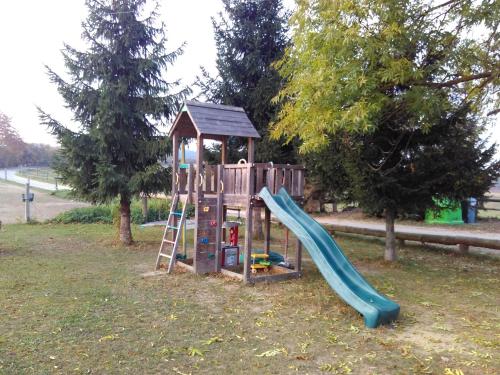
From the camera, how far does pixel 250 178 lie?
7.86 meters

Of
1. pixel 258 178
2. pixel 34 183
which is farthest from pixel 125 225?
pixel 34 183

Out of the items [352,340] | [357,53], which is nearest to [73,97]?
[357,53]

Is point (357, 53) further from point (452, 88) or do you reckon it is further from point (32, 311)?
point (32, 311)

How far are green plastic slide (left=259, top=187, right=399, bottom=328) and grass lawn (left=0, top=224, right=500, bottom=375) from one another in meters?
0.23

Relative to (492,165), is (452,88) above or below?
above

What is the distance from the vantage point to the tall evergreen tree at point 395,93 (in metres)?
6.74

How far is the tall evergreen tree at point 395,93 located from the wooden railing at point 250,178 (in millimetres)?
794

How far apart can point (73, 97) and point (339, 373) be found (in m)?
9.64

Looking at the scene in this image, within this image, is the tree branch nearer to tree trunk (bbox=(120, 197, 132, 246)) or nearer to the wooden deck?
the wooden deck

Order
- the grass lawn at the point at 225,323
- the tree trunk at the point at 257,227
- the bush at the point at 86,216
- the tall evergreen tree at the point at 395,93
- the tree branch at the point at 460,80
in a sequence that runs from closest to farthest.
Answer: the grass lawn at the point at 225,323 < the tall evergreen tree at the point at 395,93 < the tree branch at the point at 460,80 < the tree trunk at the point at 257,227 < the bush at the point at 86,216

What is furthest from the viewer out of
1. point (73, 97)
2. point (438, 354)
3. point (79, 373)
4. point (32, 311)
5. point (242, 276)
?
point (73, 97)

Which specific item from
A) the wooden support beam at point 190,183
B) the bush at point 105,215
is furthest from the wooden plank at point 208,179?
the bush at point 105,215

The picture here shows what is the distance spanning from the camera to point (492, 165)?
31.5 ft

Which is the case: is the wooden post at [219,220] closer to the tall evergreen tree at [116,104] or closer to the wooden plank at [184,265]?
the wooden plank at [184,265]
